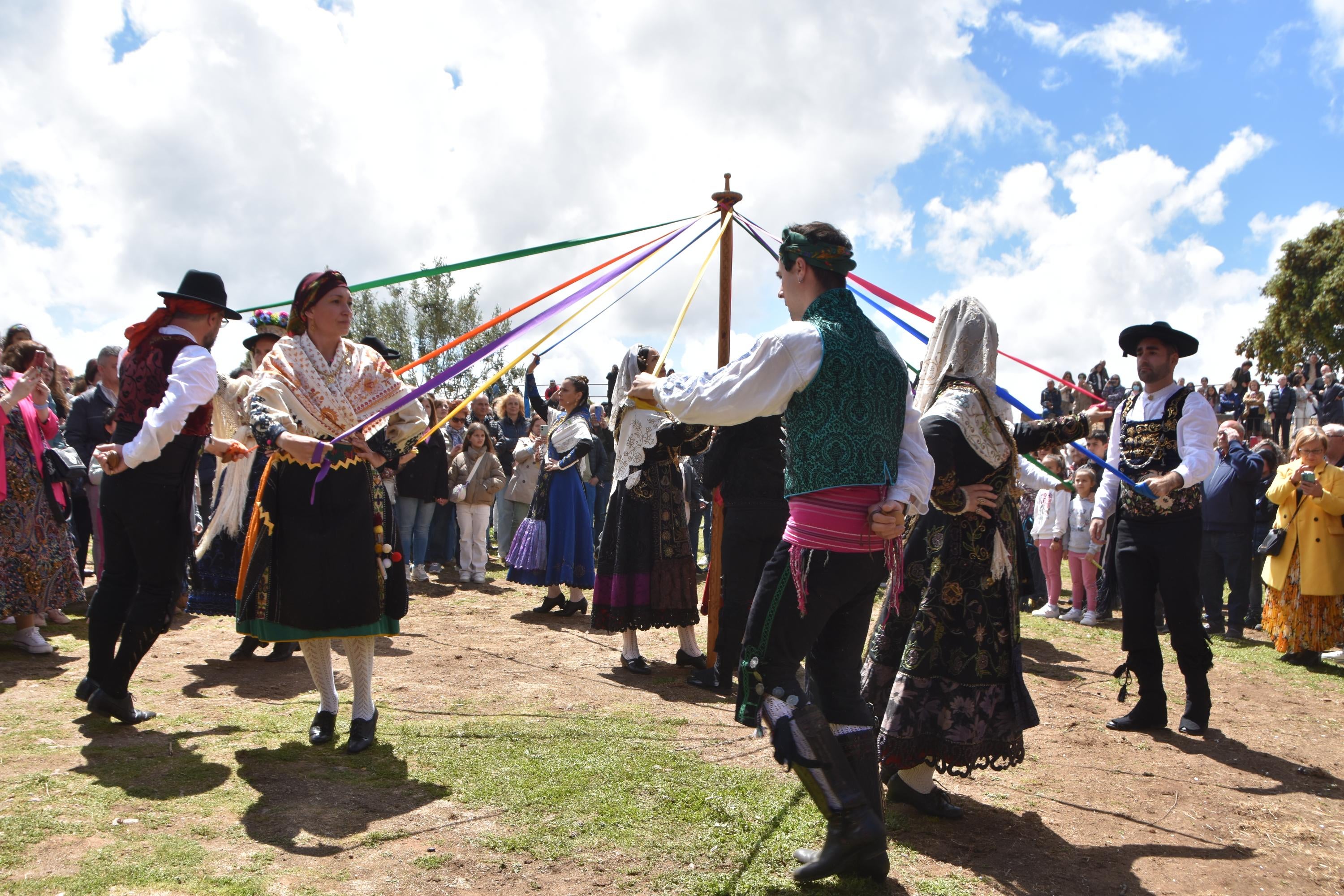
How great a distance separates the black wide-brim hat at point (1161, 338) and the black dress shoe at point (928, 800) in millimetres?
3037

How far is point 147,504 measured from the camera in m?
4.30

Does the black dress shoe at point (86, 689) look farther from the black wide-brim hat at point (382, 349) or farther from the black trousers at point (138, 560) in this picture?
the black wide-brim hat at point (382, 349)

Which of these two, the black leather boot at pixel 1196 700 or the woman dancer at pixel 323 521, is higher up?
the woman dancer at pixel 323 521

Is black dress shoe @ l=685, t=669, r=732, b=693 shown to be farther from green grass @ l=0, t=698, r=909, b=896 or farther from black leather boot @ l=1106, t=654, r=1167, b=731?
black leather boot @ l=1106, t=654, r=1167, b=731

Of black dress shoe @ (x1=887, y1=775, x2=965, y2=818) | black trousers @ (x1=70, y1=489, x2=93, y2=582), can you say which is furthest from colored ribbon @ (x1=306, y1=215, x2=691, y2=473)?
black trousers @ (x1=70, y1=489, x2=93, y2=582)

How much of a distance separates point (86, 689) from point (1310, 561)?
8682 mm

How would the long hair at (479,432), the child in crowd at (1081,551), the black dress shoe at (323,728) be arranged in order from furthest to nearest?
the long hair at (479,432)
the child in crowd at (1081,551)
the black dress shoe at (323,728)

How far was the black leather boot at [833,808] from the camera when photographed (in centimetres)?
289

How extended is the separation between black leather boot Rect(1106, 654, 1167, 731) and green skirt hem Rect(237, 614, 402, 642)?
4121 millimetres

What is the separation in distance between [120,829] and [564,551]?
5503 mm

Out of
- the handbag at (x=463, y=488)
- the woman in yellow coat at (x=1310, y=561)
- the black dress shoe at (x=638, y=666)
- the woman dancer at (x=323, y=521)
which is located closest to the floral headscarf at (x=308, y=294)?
the woman dancer at (x=323, y=521)

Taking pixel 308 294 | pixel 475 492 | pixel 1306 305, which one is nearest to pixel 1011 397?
pixel 308 294

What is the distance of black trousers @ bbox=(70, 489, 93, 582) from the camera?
829cm

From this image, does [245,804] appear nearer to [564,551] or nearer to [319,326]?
[319,326]
